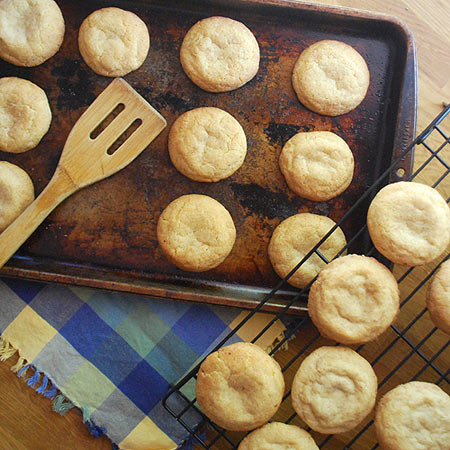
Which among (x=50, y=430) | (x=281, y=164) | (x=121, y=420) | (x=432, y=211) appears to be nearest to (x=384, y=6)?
(x=281, y=164)

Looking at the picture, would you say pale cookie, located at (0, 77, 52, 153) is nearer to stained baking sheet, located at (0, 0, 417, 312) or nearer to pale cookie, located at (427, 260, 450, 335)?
stained baking sheet, located at (0, 0, 417, 312)

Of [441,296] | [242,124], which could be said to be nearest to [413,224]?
[441,296]

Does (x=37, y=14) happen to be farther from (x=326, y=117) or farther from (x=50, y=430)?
(x=50, y=430)

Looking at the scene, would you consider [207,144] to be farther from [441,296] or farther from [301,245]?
[441,296]

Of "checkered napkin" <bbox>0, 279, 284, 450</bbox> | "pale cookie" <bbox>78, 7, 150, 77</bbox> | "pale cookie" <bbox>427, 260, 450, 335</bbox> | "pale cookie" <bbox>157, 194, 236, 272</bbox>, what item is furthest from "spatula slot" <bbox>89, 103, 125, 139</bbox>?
"pale cookie" <bbox>427, 260, 450, 335</bbox>

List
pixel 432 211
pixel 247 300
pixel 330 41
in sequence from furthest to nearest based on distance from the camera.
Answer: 1. pixel 330 41
2. pixel 247 300
3. pixel 432 211

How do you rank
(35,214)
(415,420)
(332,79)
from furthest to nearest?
(332,79), (35,214), (415,420)
